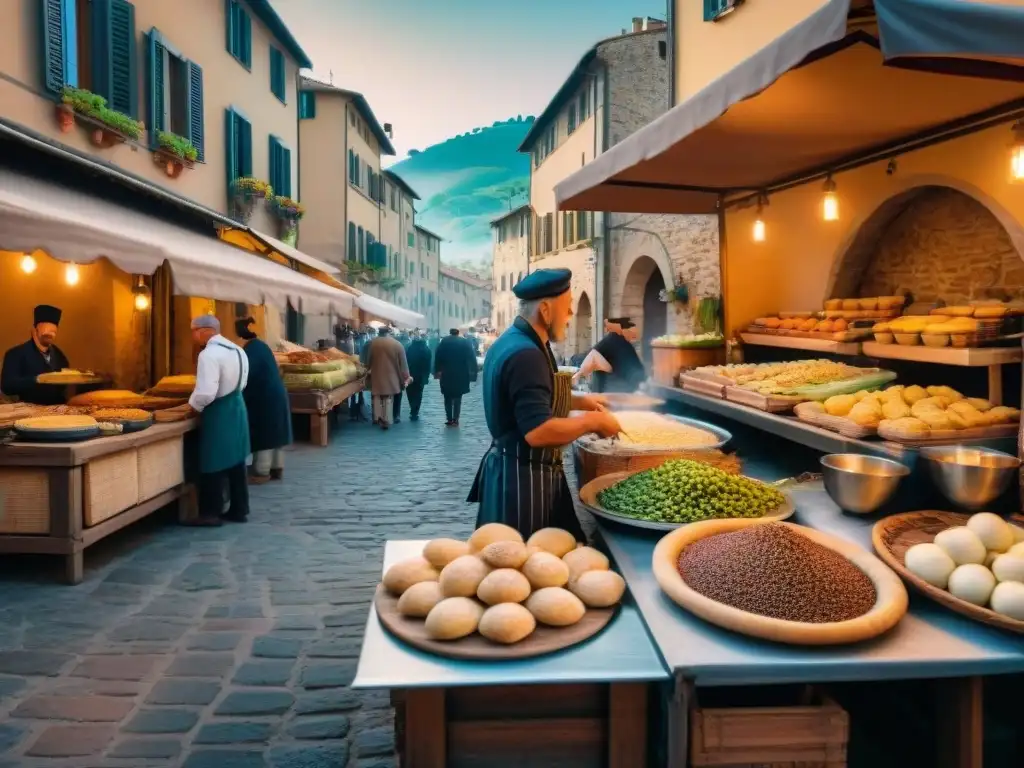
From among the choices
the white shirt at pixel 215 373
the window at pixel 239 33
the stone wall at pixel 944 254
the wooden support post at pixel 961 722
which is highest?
the window at pixel 239 33

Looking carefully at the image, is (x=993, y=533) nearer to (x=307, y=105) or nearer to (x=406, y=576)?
(x=406, y=576)

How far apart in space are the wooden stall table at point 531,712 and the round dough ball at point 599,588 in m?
0.15

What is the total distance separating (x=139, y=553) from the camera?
5984 millimetres

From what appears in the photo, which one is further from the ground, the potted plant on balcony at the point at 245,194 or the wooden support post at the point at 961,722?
the potted plant on balcony at the point at 245,194

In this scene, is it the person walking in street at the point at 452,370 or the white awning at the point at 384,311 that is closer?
the white awning at the point at 384,311

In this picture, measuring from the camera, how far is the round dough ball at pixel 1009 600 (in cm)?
216

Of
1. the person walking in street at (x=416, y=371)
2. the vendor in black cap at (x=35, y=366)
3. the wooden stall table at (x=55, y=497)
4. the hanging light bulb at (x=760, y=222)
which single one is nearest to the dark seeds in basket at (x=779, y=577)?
the wooden stall table at (x=55, y=497)

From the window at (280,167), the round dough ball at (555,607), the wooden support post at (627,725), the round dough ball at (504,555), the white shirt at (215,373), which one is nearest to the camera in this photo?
the wooden support post at (627,725)

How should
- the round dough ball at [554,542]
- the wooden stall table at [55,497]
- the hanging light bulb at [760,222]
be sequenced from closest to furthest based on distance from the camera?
the round dough ball at [554,542], the wooden stall table at [55,497], the hanging light bulb at [760,222]

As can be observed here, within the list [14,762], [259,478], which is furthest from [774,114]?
[259,478]

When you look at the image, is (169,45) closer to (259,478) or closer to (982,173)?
(259,478)

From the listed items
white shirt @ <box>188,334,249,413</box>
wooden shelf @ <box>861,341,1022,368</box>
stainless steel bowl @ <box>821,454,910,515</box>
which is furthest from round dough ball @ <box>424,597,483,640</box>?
white shirt @ <box>188,334,249,413</box>

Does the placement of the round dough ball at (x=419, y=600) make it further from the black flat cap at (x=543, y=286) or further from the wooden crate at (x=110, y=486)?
the wooden crate at (x=110, y=486)

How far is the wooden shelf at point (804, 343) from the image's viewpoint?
602 centimetres
